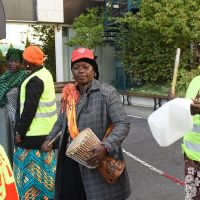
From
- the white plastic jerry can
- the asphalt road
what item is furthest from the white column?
the white plastic jerry can

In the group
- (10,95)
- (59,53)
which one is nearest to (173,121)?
(10,95)

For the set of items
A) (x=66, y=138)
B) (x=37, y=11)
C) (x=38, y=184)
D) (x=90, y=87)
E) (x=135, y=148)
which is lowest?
(x=135, y=148)

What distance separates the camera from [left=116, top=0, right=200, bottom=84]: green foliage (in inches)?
475

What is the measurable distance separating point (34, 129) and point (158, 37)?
31.1ft

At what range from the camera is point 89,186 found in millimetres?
3137

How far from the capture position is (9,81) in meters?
4.48

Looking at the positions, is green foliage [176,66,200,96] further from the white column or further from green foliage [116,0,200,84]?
the white column

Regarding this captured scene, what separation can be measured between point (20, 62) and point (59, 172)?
1.66m

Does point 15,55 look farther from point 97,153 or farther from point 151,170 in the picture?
point 151,170

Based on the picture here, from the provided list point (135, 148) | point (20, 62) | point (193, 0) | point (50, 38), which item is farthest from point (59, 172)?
point (50, 38)

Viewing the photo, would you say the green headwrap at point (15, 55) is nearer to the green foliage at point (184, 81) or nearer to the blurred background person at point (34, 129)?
the blurred background person at point (34, 129)

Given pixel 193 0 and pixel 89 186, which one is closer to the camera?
pixel 89 186

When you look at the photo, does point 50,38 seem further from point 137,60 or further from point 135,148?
point 135,148

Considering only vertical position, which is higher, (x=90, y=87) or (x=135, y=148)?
(x=90, y=87)
